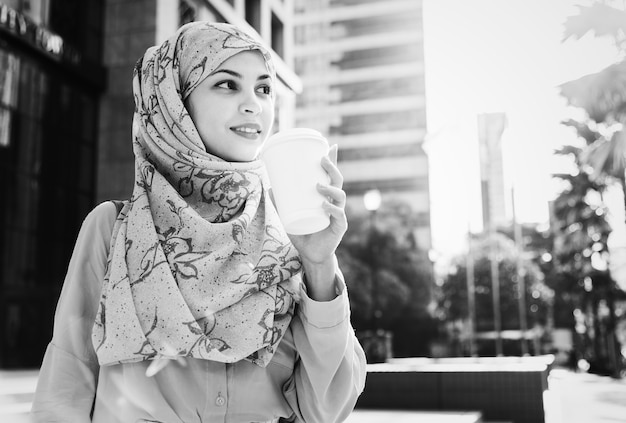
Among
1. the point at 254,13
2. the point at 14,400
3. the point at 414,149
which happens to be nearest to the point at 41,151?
the point at 14,400

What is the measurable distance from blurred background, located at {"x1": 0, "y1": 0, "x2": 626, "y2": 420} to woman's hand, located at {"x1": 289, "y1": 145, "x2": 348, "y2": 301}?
8.16 metres

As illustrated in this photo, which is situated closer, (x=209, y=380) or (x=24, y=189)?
(x=209, y=380)

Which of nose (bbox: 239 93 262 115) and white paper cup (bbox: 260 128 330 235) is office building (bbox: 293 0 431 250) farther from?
white paper cup (bbox: 260 128 330 235)

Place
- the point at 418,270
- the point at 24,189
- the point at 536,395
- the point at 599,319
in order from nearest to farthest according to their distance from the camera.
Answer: the point at 536,395 < the point at 24,189 < the point at 599,319 < the point at 418,270

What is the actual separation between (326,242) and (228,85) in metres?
0.29

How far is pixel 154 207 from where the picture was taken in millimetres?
917

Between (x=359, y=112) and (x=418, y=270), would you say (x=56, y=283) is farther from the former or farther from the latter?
(x=359, y=112)

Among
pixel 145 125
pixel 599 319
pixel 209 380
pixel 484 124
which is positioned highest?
pixel 484 124

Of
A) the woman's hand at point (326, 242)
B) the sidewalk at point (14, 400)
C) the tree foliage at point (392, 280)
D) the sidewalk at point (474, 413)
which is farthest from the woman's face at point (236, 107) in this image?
the tree foliage at point (392, 280)

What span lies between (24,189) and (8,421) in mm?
5084

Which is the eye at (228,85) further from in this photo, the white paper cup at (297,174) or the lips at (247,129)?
the white paper cup at (297,174)

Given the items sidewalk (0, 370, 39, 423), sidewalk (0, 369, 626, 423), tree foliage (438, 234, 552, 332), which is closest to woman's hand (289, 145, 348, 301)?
sidewalk (0, 369, 626, 423)

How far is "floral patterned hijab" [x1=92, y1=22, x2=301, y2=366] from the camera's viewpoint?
81 centimetres

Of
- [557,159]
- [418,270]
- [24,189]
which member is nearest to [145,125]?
[24,189]
